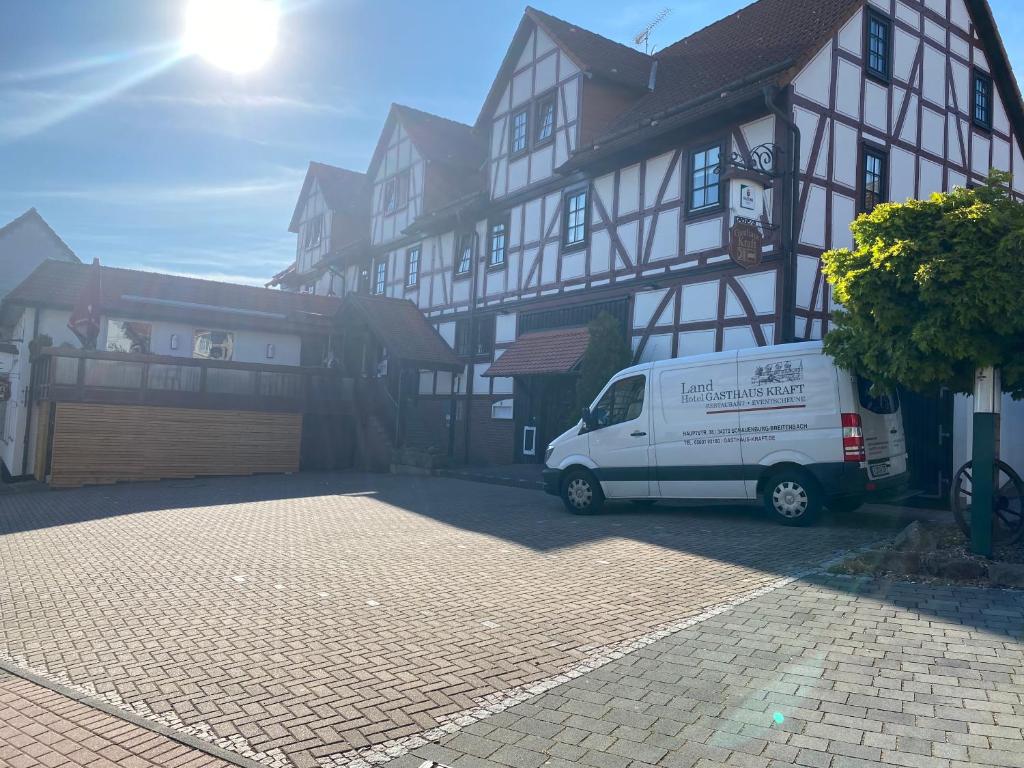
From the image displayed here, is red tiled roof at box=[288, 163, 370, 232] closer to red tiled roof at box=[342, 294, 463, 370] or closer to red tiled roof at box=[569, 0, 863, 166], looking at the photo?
red tiled roof at box=[342, 294, 463, 370]

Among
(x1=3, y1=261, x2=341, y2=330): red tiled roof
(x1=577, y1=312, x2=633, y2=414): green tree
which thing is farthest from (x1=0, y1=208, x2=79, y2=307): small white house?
(x1=577, y1=312, x2=633, y2=414): green tree

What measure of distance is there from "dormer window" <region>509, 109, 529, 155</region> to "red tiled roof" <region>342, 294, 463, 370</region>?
5736 mm

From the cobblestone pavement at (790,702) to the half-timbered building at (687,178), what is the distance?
881 centimetres

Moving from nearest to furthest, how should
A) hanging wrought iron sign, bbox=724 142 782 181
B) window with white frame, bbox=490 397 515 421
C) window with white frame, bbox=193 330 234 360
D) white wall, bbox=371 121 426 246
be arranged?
1. hanging wrought iron sign, bbox=724 142 782 181
2. window with white frame, bbox=490 397 515 421
3. window with white frame, bbox=193 330 234 360
4. white wall, bbox=371 121 426 246

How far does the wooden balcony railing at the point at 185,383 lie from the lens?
18109 mm

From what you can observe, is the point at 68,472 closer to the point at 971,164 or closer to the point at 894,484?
the point at 894,484

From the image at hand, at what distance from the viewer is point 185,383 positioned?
19656 mm

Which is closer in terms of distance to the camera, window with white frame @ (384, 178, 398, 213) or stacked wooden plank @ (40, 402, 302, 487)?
stacked wooden plank @ (40, 402, 302, 487)

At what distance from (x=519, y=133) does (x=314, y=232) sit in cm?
1710

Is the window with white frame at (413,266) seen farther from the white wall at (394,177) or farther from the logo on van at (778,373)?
the logo on van at (778,373)

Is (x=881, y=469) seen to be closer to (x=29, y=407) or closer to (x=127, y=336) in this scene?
(x=127, y=336)

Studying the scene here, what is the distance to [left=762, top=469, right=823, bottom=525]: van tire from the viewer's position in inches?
372

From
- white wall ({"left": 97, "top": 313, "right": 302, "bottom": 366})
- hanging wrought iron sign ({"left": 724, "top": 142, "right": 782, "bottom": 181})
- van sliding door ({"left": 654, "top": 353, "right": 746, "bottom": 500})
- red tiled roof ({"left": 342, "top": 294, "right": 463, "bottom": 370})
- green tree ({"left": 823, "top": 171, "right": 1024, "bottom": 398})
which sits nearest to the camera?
green tree ({"left": 823, "top": 171, "right": 1024, "bottom": 398})

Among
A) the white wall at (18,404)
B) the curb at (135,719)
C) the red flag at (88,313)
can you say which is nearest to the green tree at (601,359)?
the curb at (135,719)
